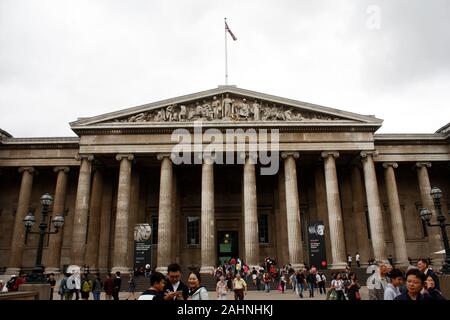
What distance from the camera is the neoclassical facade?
29.6 metres

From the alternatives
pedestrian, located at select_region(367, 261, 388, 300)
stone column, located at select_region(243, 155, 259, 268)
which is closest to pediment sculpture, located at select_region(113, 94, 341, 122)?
stone column, located at select_region(243, 155, 259, 268)

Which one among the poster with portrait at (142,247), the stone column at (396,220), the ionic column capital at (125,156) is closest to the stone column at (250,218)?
the poster with portrait at (142,247)

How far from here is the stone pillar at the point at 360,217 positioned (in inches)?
1255

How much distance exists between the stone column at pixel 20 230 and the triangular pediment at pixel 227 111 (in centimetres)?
822

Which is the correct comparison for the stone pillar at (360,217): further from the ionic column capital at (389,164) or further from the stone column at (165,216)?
the stone column at (165,216)

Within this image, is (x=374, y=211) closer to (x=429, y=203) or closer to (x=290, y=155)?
(x=429, y=203)

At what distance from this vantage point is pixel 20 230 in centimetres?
3209

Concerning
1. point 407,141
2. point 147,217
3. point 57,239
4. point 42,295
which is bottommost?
point 42,295

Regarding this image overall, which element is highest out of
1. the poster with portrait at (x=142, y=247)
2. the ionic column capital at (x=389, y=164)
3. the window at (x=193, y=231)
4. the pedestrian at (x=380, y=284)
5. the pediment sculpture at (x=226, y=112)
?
the pediment sculpture at (x=226, y=112)

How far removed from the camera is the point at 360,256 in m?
31.8

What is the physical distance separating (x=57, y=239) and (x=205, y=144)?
49.1 ft

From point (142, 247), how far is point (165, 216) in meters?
4.33
